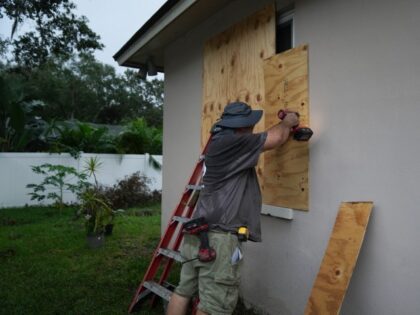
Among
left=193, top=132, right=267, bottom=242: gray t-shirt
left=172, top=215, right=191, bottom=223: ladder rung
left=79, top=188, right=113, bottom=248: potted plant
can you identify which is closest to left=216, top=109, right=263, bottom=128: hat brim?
left=193, top=132, right=267, bottom=242: gray t-shirt

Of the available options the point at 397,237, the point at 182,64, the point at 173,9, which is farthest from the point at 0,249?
the point at 397,237

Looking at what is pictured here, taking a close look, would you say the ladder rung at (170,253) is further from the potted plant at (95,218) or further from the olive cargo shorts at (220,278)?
the potted plant at (95,218)

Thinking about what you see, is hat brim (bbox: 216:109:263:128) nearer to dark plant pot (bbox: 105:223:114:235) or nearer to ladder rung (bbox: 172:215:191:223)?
ladder rung (bbox: 172:215:191:223)

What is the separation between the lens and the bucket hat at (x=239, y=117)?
300 centimetres

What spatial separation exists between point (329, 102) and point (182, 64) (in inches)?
123

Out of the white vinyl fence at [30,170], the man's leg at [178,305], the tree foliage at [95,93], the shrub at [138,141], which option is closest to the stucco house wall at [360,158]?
the man's leg at [178,305]

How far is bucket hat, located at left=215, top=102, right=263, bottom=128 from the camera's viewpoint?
9.84ft

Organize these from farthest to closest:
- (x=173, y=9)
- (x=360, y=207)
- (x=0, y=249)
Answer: (x=0, y=249) < (x=173, y=9) < (x=360, y=207)

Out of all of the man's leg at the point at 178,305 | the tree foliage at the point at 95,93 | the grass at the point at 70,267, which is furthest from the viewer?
the tree foliage at the point at 95,93

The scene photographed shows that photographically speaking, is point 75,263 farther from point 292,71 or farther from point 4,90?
point 4,90

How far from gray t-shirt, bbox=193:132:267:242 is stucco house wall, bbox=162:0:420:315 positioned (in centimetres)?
60

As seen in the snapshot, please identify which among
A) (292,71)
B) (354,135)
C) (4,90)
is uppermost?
(4,90)

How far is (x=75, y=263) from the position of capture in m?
5.73

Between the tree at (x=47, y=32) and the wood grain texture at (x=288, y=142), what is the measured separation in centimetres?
765
